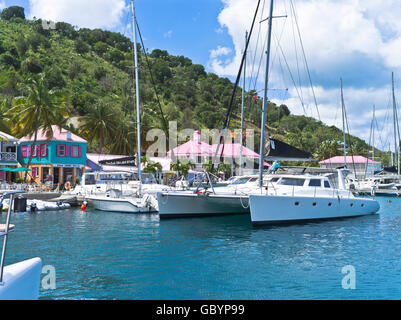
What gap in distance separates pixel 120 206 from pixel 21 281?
20381 mm

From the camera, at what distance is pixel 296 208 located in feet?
65.7

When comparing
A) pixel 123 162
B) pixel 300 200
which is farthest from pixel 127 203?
pixel 300 200

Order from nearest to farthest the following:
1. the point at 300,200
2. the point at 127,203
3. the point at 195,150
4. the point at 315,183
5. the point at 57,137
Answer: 1. the point at 300,200
2. the point at 315,183
3. the point at 127,203
4. the point at 57,137
5. the point at 195,150

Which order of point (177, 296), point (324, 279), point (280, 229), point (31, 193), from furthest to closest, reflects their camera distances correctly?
point (31, 193) < point (280, 229) < point (324, 279) < point (177, 296)

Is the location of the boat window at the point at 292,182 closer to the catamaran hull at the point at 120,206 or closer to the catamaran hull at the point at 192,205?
the catamaran hull at the point at 192,205

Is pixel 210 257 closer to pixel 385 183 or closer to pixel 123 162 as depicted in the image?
pixel 123 162

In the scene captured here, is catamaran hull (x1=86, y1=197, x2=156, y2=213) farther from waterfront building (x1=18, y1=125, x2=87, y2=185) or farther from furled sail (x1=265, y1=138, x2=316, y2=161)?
waterfront building (x1=18, y1=125, x2=87, y2=185)

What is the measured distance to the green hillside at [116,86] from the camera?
219ft

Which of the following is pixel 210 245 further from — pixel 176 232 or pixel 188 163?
pixel 188 163

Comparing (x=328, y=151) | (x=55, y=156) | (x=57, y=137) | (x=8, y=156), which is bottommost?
(x=8, y=156)

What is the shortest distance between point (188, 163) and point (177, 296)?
31.7 meters

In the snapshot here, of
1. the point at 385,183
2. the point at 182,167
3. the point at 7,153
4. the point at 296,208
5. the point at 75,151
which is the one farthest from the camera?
the point at 385,183
